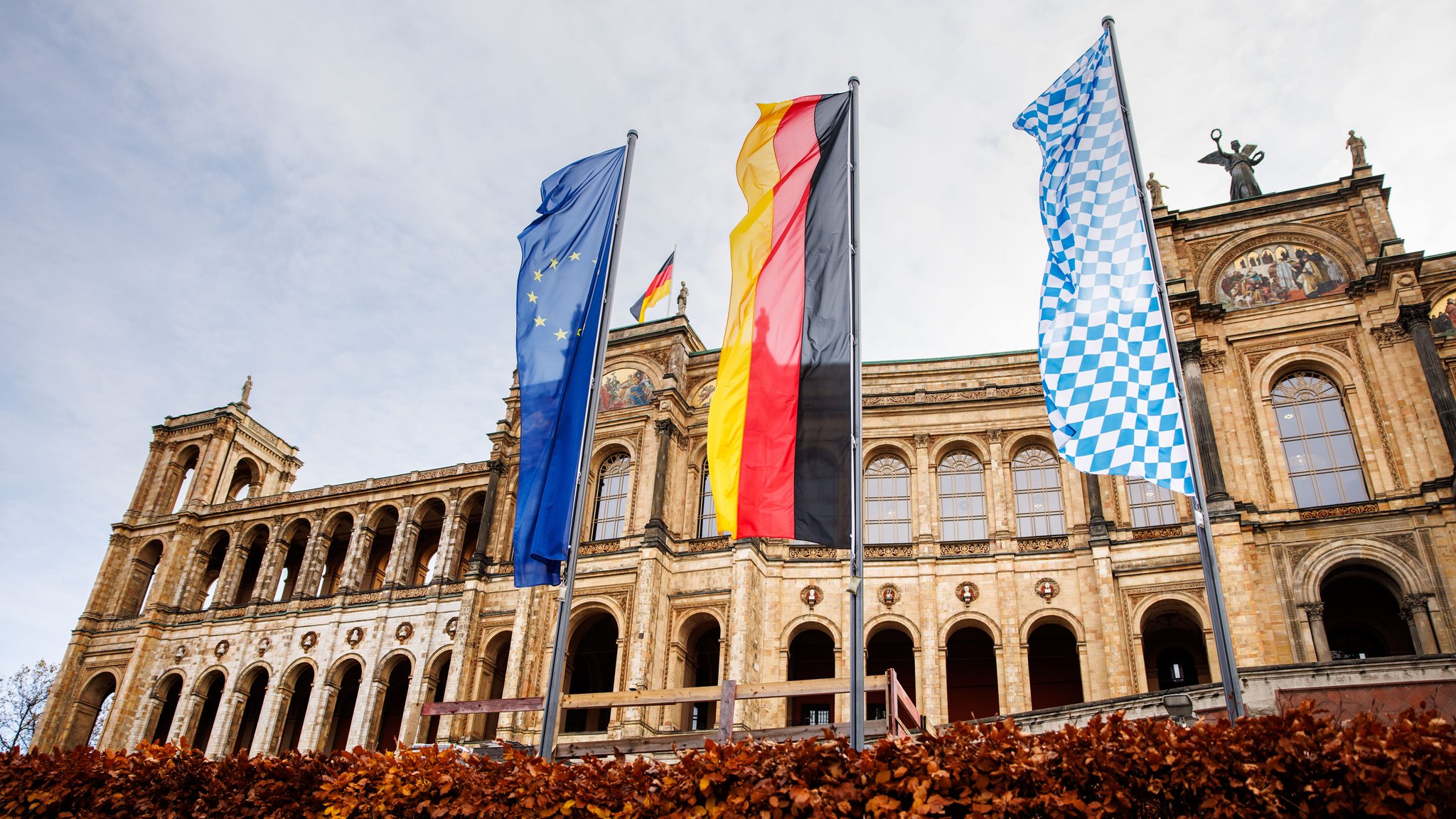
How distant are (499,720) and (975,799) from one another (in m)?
27.7

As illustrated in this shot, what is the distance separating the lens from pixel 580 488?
1420cm

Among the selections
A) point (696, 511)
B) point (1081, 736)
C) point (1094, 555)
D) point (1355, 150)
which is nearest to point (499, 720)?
point (696, 511)

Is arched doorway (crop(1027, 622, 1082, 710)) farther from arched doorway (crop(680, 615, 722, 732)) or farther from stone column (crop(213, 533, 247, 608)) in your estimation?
stone column (crop(213, 533, 247, 608))

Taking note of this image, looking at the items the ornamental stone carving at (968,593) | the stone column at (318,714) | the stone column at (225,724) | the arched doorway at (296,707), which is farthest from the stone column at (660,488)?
the stone column at (225,724)

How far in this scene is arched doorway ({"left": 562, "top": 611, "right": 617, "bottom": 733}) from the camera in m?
35.0

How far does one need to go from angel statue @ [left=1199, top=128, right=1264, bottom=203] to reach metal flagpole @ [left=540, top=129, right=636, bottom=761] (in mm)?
25796

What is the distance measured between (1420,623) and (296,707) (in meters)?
44.0

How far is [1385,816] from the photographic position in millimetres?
6059

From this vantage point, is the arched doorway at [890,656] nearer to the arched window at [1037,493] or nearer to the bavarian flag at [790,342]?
the arched window at [1037,493]

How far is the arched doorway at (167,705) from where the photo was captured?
4434cm

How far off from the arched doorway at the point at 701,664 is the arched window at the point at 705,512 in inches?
122

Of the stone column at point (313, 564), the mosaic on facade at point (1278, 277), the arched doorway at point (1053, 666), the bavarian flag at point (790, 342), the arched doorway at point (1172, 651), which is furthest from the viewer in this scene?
the stone column at point (313, 564)

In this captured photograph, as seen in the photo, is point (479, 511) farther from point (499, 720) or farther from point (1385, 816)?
point (1385, 816)

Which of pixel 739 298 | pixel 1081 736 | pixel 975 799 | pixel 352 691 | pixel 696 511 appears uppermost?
pixel 696 511
